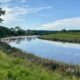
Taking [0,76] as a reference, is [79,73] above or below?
below

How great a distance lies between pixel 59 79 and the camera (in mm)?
12398

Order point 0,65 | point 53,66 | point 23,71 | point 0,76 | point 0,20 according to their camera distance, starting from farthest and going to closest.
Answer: point 0,20, point 53,66, point 0,65, point 23,71, point 0,76

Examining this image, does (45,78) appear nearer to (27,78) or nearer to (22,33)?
(27,78)

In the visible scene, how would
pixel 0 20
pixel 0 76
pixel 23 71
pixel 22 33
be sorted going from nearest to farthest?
pixel 0 76, pixel 23 71, pixel 0 20, pixel 22 33

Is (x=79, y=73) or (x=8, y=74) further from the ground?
(x=8, y=74)

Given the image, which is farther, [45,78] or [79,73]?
[79,73]

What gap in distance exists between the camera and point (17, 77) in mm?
11586

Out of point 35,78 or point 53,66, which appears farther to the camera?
point 53,66

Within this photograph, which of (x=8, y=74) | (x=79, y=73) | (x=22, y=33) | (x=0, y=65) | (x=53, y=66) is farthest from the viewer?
(x=22, y=33)

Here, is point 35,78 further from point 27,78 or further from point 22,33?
point 22,33

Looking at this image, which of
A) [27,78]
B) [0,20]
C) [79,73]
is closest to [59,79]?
[27,78]

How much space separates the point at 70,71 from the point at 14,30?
156733 millimetres

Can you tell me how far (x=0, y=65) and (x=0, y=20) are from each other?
50.4 m

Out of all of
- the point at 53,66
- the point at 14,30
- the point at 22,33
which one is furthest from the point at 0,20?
the point at 22,33
